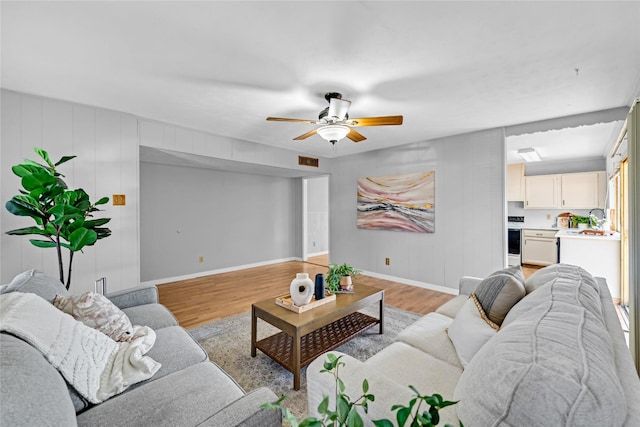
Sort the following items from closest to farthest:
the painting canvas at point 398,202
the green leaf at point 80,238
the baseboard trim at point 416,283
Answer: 1. the green leaf at point 80,238
2. the baseboard trim at point 416,283
3. the painting canvas at point 398,202

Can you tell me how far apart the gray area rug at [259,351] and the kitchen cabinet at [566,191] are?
15.2 ft

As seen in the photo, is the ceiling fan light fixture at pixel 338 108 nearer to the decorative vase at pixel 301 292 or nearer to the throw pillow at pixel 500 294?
the decorative vase at pixel 301 292

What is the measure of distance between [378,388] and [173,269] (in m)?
4.70

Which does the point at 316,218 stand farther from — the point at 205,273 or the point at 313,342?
the point at 313,342

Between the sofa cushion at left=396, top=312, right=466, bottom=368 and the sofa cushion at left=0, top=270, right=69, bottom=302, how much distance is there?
82.6 inches

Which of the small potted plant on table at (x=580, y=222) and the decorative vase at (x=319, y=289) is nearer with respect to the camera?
the decorative vase at (x=319, y=289)

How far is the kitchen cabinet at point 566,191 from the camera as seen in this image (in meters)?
5.22

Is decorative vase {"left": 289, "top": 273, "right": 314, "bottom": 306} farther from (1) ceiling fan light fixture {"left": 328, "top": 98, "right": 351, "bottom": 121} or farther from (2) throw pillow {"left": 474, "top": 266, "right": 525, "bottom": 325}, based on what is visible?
(1) ceiling fan light fixture {"left": 328, "top": 98, "right": 351, "bottom": 121}

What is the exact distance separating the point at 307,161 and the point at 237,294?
8.84 feet

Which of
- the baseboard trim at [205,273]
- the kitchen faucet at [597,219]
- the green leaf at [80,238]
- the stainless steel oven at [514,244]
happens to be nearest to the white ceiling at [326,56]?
the green leaf at [80,238]

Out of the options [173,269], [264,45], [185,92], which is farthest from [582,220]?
[173,269]

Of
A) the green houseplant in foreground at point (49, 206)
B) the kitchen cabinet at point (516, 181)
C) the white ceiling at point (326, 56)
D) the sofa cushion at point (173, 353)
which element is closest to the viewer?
the sofa cushion at point (173, 353)

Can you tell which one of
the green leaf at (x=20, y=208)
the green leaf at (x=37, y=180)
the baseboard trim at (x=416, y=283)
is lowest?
the baseboard trim at (x=416, y=283)

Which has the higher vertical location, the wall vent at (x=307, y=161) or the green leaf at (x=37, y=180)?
the wall vent at (x=307, y=161)
